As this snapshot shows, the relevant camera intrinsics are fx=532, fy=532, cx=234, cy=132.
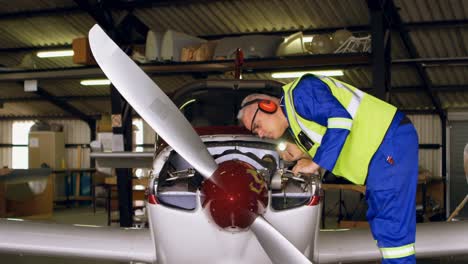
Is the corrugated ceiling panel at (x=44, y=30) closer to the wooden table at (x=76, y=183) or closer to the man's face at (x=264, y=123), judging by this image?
the wooden table at (x=76, y=183)

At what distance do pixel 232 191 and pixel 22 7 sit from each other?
376 inches

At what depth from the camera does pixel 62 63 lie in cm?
1238

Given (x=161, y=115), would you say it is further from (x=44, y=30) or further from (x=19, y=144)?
(x=19, y=144)

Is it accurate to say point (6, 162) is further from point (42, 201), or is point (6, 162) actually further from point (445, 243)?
point (445, 243)

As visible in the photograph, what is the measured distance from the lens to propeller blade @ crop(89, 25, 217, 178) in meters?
2.14

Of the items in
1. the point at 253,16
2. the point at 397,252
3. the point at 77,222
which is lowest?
the point at 77,222

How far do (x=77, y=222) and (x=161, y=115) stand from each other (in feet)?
28.7

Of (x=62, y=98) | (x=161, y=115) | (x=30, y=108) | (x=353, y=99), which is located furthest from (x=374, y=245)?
(x=30, y=108)

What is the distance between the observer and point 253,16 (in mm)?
9375

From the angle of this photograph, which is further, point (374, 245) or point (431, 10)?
point (431, 10)

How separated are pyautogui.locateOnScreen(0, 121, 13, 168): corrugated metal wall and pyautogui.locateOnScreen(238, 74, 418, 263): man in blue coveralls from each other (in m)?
16.3

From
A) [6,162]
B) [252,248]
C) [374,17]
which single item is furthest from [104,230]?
[6,162]

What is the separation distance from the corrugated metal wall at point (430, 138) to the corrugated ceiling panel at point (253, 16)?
13.0ft

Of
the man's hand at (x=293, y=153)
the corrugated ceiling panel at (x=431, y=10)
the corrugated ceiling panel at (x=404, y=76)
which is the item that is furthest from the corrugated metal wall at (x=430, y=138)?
the man's hand at (x=293, y=153)
